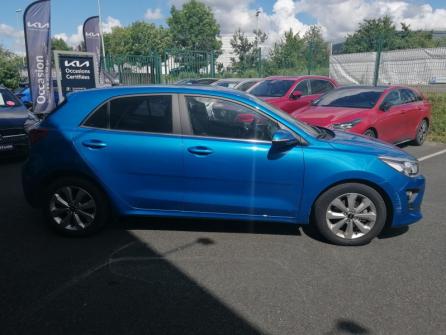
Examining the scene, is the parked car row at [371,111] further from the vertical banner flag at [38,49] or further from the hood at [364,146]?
the vertical banner flag at [38,49]

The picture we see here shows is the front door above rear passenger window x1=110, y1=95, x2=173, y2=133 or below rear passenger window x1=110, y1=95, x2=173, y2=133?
below

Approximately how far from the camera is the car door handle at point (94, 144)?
4012 mm

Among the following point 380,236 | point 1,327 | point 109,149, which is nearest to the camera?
point 1,327

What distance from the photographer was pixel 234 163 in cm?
390

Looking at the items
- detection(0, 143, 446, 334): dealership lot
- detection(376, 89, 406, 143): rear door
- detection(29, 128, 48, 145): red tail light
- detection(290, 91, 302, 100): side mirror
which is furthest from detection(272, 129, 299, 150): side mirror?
detection(290, 91, 302, 100): side mirror

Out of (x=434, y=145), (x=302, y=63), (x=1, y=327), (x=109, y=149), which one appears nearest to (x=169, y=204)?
(x=109, y=149)

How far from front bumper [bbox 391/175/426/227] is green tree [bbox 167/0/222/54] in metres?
78.4

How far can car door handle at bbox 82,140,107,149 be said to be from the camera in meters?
4.01

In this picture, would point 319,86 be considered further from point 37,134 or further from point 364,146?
point 37,134

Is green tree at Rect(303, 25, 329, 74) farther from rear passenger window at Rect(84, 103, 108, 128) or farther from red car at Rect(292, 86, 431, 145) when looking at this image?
rear passenger window at Rect(84, 103, 108, 128)

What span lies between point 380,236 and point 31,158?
12.4 ft

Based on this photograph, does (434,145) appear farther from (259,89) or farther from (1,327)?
(1,327)

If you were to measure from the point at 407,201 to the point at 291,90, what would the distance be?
753cm

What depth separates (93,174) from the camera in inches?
160
